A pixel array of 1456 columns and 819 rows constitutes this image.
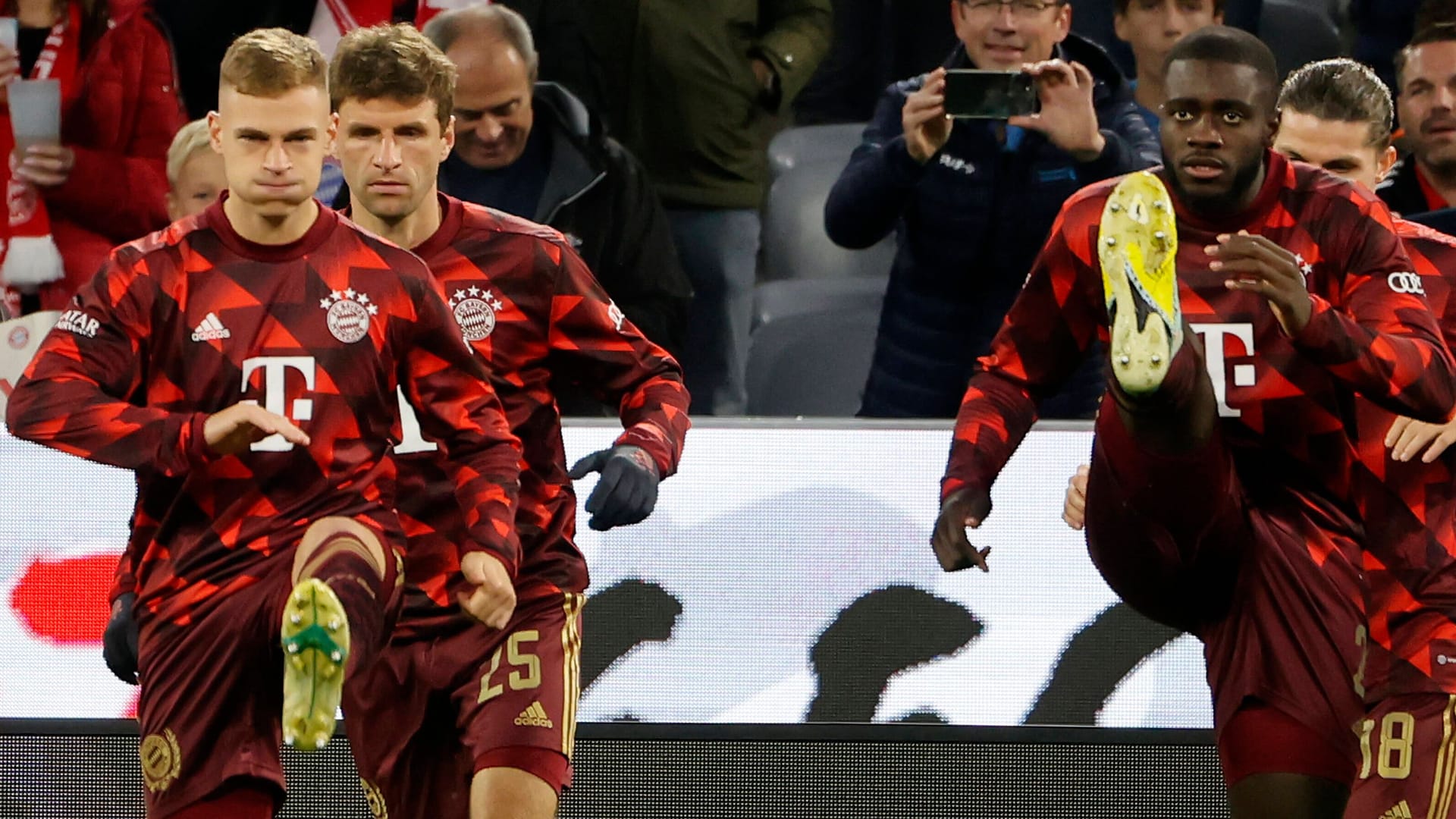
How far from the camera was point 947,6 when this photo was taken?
6.47 meters

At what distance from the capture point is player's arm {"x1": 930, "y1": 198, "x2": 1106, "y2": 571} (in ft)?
14.4

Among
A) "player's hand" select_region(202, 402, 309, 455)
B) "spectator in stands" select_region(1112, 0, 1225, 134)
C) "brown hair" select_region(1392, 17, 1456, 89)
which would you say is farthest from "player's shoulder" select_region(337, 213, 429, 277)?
"brown hair" select_region(1392, 17, 1456, 89)

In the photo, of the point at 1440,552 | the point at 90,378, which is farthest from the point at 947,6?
the point at 90,378

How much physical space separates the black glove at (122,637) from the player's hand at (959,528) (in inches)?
59.2

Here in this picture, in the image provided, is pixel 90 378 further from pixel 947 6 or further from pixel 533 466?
pixel 947 6

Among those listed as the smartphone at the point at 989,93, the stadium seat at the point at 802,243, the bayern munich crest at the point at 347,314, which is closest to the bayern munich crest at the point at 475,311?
the bayern munich crest at the point at 347,314

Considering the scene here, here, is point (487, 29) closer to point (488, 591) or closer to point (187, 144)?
point (187, 144)

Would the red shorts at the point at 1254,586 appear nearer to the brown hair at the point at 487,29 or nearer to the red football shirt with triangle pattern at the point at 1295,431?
the red football shirt with triangle pattern at the point at 1295,431

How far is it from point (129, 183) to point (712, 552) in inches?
74.2

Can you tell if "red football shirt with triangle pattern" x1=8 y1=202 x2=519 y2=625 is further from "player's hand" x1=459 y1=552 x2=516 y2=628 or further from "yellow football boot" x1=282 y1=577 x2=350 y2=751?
"yellow football boot" x1=282 y1=577 x2=350 y2=751

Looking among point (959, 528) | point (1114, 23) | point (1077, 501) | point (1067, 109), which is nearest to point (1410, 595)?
point (1077, 501)

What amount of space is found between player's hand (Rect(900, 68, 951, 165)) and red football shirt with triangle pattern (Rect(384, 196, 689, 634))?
1.29 m

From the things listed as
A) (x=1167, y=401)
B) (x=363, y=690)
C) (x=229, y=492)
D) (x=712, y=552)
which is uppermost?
(x=1167, y=401)

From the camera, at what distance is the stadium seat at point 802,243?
6375mm
